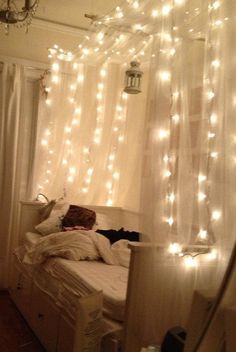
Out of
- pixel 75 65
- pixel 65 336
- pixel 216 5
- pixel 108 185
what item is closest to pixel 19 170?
pixel 108 185

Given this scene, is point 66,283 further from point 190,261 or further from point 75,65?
point 75,65

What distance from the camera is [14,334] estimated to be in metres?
3.00

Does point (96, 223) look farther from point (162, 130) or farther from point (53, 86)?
point (162, 130)

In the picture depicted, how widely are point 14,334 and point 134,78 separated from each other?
217 cm

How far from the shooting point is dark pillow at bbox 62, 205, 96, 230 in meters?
3.51

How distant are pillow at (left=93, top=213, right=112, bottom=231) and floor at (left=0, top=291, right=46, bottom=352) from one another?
101cm

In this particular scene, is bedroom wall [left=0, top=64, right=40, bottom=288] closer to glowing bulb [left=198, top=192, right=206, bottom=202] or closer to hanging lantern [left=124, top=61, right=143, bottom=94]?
hanging lantern [left=124, top=61, right=143, bottom=94]

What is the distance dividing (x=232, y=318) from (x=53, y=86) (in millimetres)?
2930

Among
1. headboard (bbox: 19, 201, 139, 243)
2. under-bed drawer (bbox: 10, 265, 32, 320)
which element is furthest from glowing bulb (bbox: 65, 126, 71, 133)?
under-bed drawer (bbox: 10, 265, 32, 320)

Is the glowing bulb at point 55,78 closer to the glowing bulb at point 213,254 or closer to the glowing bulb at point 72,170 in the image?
the glowing bulb at point 72,170

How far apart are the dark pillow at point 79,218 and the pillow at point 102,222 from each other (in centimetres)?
9

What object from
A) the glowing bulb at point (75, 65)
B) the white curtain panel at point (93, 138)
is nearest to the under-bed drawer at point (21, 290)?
the white curtain panel at point (93, 138)

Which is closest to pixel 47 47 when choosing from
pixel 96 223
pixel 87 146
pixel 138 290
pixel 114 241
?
pixel 87 146

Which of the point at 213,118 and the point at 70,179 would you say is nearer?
the point at 213,118
